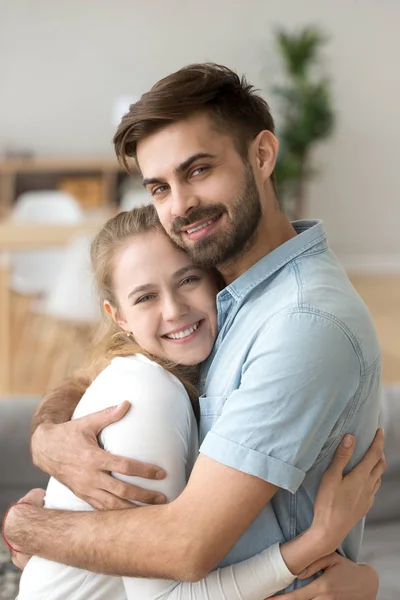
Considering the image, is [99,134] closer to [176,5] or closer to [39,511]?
[176,5]

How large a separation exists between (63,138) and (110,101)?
0.56 metres

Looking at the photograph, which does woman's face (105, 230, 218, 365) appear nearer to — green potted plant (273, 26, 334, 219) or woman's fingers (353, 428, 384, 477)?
woman's fingers (353, 428, 384, 477)

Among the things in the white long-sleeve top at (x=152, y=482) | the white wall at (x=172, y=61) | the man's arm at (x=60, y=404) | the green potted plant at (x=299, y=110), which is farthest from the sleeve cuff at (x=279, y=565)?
the white wall at (x=172, y=61)

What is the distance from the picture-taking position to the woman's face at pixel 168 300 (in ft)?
4.75

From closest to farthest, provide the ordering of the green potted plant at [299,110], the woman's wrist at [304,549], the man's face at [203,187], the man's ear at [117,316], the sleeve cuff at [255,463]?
the sleeve cuff at [255,463], the woman's wrist at [304,549], the man's face at [203,187], the man's ear at [117,316], the green potted plant at [299,110]

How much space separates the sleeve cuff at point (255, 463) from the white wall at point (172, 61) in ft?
22.2

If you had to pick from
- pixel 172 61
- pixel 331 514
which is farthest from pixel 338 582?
pixel 172 61

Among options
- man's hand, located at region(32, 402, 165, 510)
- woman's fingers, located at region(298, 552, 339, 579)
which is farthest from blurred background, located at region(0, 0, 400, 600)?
woman's fingers, located at region(298, 552, 339, 579)

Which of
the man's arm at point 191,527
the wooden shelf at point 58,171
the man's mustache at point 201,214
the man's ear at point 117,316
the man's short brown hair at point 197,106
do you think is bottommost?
the man's arm at point 191,527

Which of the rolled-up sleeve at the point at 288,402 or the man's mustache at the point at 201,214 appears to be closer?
the rolled-up sleeve at the point at 288,402

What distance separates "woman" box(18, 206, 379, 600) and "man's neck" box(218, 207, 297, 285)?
0.07 m

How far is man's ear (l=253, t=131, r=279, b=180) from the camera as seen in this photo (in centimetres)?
146

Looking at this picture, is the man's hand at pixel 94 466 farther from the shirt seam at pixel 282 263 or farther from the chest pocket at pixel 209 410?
the shirt seam at pixel 282 263

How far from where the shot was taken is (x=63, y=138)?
7652 mm
